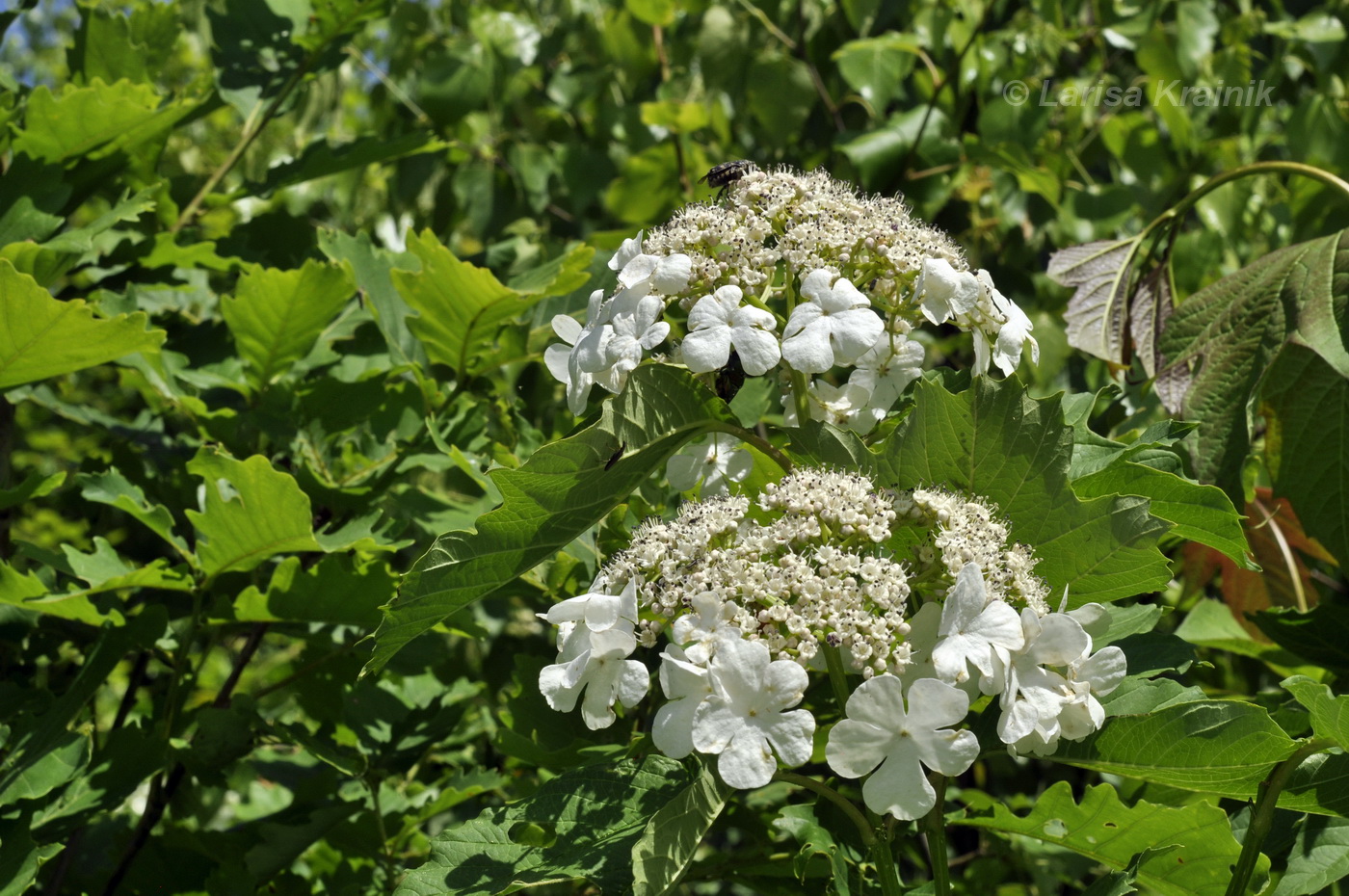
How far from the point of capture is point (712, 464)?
39.0 inches

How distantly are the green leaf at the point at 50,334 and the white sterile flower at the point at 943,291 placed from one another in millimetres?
825

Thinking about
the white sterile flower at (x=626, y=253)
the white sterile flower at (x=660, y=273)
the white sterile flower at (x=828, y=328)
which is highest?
the white sterile flower at (x=660, y=273)

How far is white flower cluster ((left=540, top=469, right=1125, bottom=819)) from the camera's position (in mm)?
721

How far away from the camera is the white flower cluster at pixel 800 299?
2.73 ft

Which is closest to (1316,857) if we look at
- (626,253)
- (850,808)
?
(850,808)

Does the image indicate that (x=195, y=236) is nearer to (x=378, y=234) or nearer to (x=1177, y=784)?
(x=378, y=234)

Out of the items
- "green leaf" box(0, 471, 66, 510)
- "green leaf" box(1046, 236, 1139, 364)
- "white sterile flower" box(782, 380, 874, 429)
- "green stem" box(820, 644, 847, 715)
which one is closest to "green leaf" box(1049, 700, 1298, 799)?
"green stem" box(820, 644, 847, 715)

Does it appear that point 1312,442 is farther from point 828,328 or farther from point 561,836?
point 561,836

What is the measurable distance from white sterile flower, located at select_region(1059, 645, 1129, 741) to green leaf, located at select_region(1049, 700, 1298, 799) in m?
0.08

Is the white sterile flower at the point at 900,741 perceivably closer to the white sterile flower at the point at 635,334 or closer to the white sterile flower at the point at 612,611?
the white sterile flower at the point at 612,611

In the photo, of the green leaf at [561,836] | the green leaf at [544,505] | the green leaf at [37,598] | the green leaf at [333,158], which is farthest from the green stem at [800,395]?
the green leaf at [333,158]

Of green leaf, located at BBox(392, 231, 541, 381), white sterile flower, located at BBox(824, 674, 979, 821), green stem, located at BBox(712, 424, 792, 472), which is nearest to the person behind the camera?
white sterile flower, located at BBox(824, 674, 979, 821)

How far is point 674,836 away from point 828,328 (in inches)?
15.2

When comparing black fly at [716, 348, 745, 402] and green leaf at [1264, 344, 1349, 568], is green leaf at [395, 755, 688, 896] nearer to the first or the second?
black fly at [716, 348, 745, 402]
